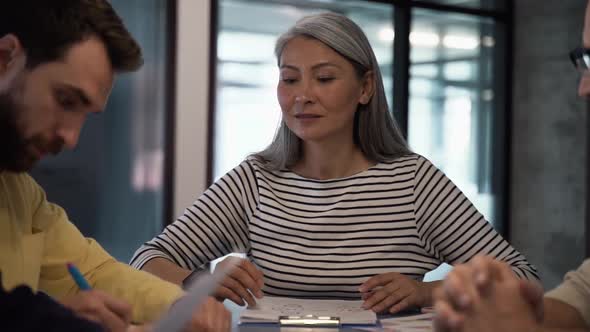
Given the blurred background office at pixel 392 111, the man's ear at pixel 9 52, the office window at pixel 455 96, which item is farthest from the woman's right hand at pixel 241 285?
the office window at pixel 455 96

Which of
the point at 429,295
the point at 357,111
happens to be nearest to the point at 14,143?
the point at 429,295

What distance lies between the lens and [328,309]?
1629mm

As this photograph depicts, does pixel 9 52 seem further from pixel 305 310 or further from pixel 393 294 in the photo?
pixel 393 294

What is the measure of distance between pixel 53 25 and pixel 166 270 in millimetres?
814

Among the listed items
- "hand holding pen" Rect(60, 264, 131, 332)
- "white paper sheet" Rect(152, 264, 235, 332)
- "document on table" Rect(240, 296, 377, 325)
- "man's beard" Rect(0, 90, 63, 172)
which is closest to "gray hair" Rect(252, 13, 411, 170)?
"document on table" Rect(240, 296, 377, 325)

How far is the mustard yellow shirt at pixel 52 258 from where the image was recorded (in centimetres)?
139

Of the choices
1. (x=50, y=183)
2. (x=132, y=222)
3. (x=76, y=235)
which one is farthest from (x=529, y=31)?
(x=76, y=235)

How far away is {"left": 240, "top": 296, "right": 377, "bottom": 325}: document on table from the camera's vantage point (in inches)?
59.7

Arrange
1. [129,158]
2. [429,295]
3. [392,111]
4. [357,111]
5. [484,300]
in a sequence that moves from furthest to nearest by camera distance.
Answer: [392,111] → [129,158] → [357,111] → [429,295] → [484,300]

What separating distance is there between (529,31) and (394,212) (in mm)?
4271

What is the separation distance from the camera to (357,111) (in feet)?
7.30

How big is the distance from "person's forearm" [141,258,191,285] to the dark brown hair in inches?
27.6

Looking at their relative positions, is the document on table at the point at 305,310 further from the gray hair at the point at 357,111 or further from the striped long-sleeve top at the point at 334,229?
the gray hair at the point at 357,111

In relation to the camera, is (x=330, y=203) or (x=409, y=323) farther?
(x=330, y=203)
